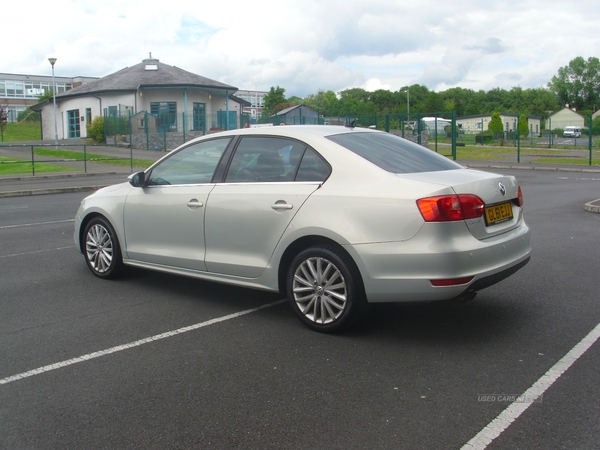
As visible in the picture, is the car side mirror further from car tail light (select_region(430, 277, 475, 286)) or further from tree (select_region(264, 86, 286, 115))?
tree (select_region(264, 86, 286, 115))

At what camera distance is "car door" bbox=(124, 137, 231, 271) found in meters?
5.94

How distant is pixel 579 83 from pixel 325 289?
158029mm

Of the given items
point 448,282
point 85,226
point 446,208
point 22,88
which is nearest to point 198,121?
point 85,226

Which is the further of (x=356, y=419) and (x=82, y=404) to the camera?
(x=82, y=404)

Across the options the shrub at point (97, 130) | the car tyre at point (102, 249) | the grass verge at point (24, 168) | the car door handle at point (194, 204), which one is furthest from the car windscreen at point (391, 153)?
the shrub at point (97, 130)

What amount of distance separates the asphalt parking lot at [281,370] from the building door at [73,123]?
4886cm

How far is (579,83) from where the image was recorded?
479 feet

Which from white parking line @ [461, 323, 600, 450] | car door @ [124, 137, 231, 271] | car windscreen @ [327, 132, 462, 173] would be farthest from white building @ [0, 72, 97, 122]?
white parking line @ [461, 323, 600, 450]

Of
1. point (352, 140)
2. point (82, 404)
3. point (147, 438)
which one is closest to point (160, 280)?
point (352, 140)

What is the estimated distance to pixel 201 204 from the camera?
5.86 metres

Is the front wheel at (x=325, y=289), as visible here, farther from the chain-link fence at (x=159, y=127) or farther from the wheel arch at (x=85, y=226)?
the chain-link fence at (x=159, y=127)

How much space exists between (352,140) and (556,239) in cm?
515

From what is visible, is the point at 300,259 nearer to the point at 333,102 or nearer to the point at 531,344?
the point at 531,344

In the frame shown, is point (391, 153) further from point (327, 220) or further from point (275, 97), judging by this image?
point (275, 97)
